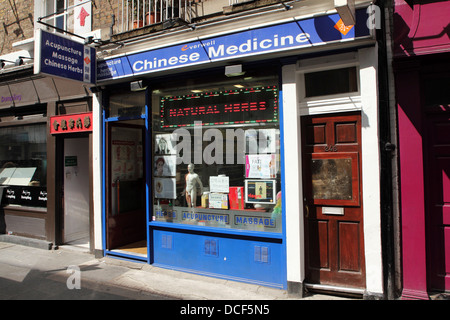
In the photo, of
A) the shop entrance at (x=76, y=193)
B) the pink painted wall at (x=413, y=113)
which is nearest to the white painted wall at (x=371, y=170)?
the pink painted wall at (x=413, y=113)

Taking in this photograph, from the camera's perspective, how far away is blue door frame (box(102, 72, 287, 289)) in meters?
4.79

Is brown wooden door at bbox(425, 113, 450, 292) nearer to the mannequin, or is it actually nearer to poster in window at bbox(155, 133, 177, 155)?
the mannequin

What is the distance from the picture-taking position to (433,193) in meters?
4.25

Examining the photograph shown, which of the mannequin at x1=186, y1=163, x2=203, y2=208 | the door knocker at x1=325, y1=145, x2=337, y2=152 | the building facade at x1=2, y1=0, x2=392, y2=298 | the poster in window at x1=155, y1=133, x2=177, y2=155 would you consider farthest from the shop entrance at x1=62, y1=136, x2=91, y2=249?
the door knocker at x1=325, y1=145, x2=337, y2=152

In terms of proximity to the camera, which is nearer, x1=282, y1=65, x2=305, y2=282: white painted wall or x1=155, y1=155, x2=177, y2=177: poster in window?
x1=282, y1=65, x2=305, y2=282: white painted wall

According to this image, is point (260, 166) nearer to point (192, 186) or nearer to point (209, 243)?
point (192, 186)

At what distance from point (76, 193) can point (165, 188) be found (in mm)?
2969

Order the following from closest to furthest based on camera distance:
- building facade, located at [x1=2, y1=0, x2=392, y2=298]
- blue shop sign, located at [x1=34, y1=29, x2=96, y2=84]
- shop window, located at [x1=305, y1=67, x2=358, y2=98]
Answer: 1. building facade, located at [x1=2, y1=0, x2=392, y2=298]
2. shop window, located at [x1=305, y1=67, x2=358, y2=98]
3. blue shop sign, located at [x1=34, y1=29, x2=96, y2=84]

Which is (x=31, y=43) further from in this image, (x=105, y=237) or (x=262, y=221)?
(x=262, y=221)

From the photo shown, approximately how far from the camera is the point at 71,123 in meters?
6.91

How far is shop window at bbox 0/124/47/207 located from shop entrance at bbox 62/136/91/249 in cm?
67

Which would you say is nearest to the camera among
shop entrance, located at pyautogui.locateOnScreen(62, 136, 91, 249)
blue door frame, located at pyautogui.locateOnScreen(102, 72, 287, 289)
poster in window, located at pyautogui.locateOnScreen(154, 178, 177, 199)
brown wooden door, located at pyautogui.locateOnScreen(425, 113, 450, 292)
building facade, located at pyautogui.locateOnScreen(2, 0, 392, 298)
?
brown wooden door, located at pyautogui.locateOnScreen(425, 113, 450, 292)

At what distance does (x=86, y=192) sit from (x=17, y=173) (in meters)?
2.10

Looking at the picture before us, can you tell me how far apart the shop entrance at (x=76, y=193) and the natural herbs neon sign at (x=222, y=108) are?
2711 millimetres
